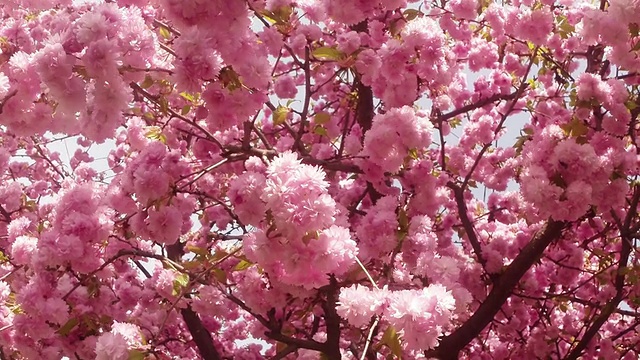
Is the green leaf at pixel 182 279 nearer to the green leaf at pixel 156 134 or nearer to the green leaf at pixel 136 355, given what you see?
the green leaf at pixel 136 355

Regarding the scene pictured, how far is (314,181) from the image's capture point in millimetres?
2090

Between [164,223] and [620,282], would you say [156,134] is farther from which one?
[620,282]

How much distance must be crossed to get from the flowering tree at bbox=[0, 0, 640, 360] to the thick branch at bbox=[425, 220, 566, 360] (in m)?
0.01

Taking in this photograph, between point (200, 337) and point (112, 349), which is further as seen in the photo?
point (200, 337)

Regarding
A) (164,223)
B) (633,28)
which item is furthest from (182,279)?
(633,28)

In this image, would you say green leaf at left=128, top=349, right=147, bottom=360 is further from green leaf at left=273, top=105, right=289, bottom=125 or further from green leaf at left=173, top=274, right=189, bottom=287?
green leaf at left=273, top=105, right=289, bottom=125

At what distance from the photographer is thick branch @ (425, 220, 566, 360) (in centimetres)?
413

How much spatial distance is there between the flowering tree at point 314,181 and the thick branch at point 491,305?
15 millimetres

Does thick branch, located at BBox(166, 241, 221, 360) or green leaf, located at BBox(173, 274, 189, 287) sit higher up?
thick branch, located at BBox(166, 241, 221, 360)

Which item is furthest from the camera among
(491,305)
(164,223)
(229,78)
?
(491,305)

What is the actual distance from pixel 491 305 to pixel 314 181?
2.57 m

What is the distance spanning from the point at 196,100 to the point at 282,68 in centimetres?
220

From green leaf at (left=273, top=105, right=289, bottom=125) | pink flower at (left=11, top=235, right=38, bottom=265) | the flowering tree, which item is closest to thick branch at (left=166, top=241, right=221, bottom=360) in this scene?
the flowering tree

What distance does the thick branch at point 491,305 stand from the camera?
163 inches
